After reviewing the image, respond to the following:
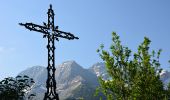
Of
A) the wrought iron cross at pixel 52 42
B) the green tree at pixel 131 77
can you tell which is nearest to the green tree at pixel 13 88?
the green tree at pixel 131 77

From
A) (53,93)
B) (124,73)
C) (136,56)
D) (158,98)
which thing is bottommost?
(53,93)

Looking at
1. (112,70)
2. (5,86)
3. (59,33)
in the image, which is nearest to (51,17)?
(59,33)

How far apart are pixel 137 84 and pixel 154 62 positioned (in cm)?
337

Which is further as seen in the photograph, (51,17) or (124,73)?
(124,73)

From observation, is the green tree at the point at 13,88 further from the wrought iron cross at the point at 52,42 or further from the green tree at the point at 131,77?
the wrought iron cross at the point at 52,42

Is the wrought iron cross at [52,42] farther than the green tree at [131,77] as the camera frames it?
No

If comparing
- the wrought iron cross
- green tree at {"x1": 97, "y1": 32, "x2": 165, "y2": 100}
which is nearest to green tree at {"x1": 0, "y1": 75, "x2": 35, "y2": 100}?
green tree at {"x1": 97, "y1": 32, "x2": 165, "y2": 100}

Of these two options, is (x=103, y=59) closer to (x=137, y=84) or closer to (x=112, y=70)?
(x=112, y=70)

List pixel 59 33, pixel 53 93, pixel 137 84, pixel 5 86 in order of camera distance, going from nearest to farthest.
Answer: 1. pixel 53 93
2. pixel 59 33
3. pixel 137 84
4. pixel 5 86

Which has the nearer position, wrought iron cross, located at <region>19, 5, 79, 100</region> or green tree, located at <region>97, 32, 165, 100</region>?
wrought iron cross, located at <region>19, 5, 79, 100</region>

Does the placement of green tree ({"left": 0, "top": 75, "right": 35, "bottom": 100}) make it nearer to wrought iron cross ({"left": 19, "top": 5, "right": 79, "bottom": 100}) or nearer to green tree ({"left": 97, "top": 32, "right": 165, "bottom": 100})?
green tree ({"left": 97, "top": 32, "right": 165, "bottom": 100})

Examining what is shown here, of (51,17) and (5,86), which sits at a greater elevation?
(5,86)

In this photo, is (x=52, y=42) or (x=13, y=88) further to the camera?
(x=13, y=88)

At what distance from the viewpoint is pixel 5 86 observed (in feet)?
103
